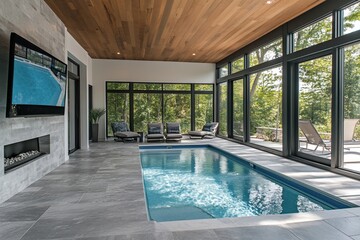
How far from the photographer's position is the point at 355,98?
455 cm

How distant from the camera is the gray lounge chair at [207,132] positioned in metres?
10.6

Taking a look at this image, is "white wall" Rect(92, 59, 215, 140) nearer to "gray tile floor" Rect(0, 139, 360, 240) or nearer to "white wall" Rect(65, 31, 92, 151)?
"white wall" Rect(65, 31, 92, 151)

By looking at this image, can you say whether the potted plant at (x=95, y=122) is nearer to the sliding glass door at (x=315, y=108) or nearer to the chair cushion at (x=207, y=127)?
the chair cushion at (x=207, y=127)

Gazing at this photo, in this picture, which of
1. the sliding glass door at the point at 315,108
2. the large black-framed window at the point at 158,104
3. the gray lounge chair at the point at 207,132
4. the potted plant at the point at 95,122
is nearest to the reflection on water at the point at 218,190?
the sliding glass door at the point at 315,108

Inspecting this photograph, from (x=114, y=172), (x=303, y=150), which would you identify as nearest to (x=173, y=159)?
(x=114, y=172)

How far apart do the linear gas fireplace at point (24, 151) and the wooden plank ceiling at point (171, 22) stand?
2.70 m

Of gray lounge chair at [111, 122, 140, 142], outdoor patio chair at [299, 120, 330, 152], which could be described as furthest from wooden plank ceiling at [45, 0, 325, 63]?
gray lounge chair at [111, 122, 140, 142]

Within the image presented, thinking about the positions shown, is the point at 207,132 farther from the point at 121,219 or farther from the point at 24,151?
the point at 121,219

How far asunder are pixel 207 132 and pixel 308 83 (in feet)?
17.4

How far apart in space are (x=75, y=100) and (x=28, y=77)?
463cm

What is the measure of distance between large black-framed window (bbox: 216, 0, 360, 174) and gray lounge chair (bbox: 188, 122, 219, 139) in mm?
2031

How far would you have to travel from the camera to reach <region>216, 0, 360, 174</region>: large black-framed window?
4.70 metres

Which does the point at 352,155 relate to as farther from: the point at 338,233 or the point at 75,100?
the point at 75,100

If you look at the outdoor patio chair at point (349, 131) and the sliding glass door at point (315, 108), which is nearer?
the outdoor patio chair at point (349, 131)
